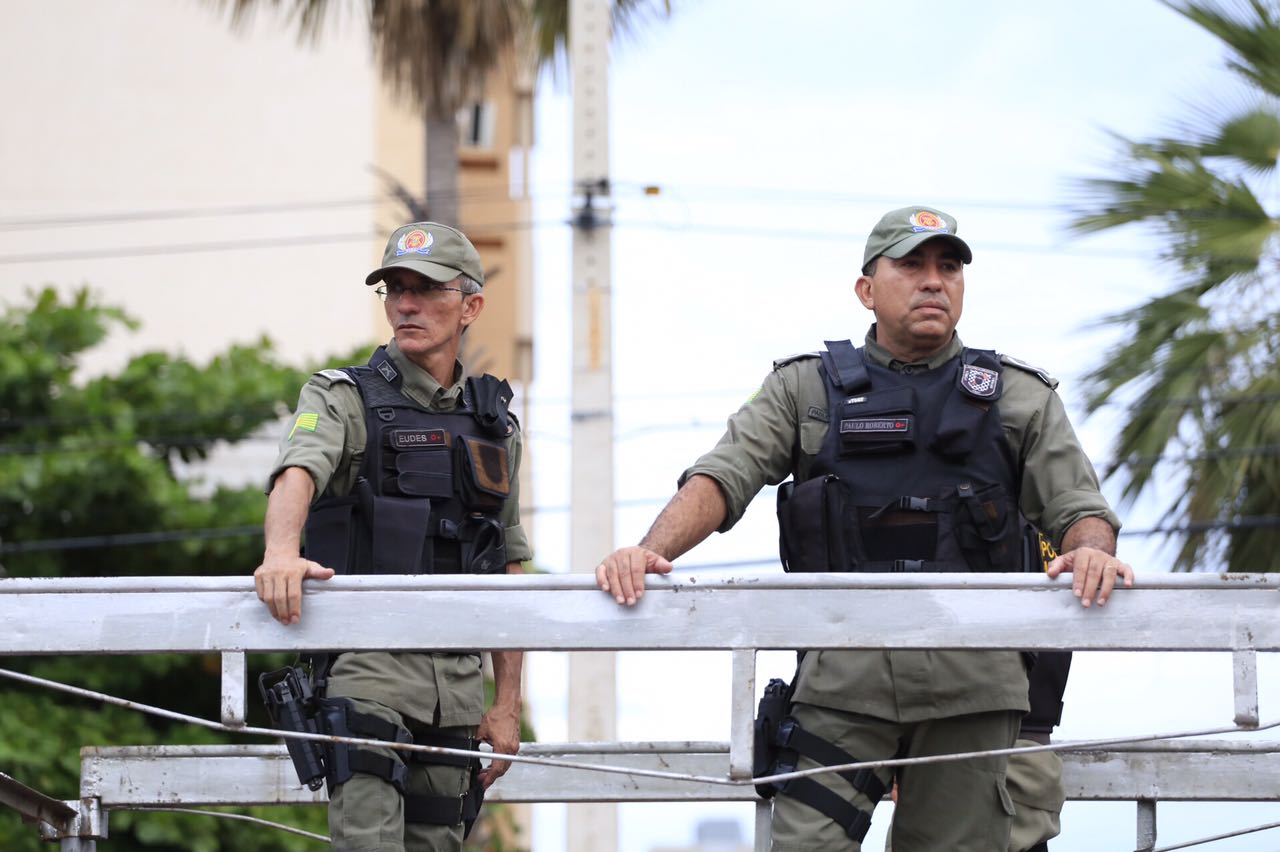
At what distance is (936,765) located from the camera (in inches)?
188

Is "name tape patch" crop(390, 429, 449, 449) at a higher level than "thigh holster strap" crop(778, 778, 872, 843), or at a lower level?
higher

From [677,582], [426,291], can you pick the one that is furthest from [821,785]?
[426,291]

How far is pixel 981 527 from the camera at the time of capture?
4.77m

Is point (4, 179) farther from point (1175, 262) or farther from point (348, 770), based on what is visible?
point (348, 770)

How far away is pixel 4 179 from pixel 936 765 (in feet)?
81.1

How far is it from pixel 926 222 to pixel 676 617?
5.04ft

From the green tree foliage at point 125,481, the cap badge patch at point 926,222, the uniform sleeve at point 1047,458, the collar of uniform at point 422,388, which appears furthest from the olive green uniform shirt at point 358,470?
the green tree foliage at point 125,481

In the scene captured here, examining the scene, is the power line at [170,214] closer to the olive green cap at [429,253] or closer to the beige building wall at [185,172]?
the beige building wall at [185,172]

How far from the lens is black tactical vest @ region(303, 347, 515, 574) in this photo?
196 inches

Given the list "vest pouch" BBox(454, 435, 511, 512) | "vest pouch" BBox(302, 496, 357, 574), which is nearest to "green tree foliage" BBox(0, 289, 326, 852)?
"vest pouch" BBox(454, 435, 511, 512)

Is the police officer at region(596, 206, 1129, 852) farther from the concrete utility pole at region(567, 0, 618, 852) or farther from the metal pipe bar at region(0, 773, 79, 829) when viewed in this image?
the concrete utility pole at region(567, 0, 618, 852)

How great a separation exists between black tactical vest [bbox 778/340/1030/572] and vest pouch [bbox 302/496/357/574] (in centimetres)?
109

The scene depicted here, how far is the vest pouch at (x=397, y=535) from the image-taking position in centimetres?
495

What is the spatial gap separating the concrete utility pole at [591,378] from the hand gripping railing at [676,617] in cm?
908
